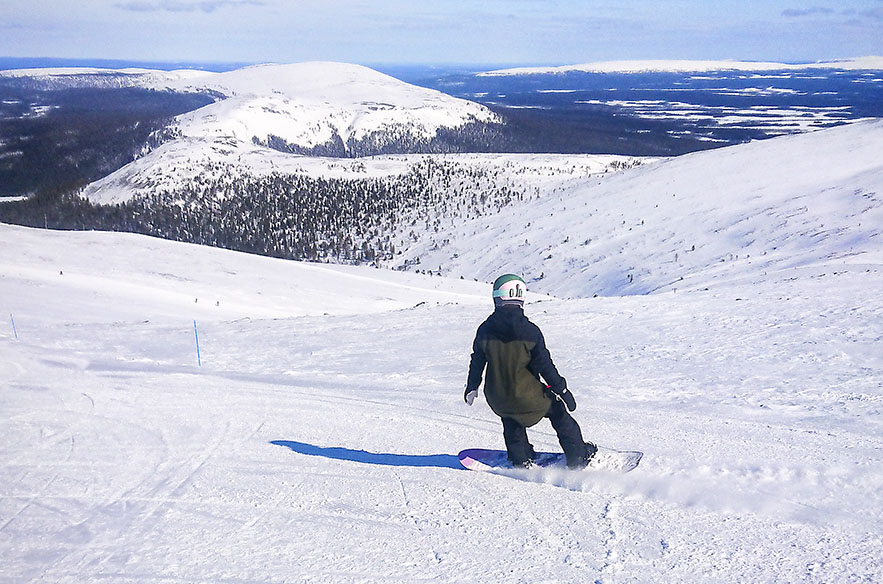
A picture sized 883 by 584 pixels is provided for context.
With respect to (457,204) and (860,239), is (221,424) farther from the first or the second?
(457,204)

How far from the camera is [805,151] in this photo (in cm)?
5331

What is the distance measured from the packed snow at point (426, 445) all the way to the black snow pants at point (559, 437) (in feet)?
0.51

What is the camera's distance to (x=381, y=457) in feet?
20.8

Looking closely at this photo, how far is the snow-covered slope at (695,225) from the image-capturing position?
101 feet

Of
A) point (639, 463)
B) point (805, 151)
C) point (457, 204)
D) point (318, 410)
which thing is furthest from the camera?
point (457, 204)

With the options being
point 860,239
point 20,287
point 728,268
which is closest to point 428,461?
point 20,287

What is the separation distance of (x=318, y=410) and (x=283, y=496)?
9.24ft

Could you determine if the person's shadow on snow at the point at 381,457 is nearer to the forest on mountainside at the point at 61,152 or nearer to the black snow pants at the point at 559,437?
the black snow pants at the point at 559,437

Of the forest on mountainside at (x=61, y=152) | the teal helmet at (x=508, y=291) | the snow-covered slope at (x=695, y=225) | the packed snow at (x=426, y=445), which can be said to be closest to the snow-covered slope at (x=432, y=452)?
the packed snow at (x=426, y=445)

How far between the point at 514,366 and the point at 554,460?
113cm

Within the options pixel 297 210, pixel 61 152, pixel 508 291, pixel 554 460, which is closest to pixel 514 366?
pixel 508 291

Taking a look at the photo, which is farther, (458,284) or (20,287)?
(458,284)

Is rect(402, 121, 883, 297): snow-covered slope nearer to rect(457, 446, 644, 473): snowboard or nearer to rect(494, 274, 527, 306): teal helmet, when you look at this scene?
rect(457, 446, 644, 473): snowboard

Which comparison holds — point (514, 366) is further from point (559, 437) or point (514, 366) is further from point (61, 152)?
point (61, 152)
